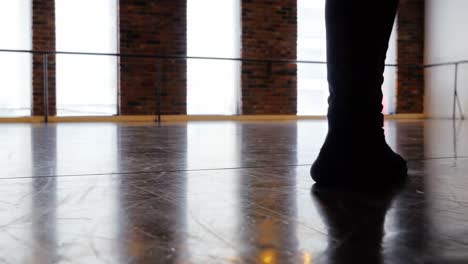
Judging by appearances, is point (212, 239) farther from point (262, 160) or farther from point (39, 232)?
point (262, 160)

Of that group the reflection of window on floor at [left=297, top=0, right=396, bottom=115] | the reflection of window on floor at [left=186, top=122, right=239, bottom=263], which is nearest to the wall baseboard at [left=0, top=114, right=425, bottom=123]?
the reflection of window on floor at [left=297, top=0, right=396, bottom=115]

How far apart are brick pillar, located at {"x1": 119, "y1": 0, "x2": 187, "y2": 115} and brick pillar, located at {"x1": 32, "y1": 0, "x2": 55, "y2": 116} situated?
2.95 ft

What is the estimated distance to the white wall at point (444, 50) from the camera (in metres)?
8.72

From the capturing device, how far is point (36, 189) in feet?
3.55

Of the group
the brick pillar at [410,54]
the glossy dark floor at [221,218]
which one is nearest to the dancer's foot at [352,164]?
the glossy dark floor at [221,218]

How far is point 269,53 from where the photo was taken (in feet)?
27.4

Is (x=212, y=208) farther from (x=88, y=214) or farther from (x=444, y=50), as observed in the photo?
(x=444, y=50)

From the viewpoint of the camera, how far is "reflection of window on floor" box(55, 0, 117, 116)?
7.34m

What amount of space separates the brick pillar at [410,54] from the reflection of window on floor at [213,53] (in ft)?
9.85

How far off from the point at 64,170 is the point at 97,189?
1.35 feet

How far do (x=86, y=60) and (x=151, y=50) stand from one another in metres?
0.90

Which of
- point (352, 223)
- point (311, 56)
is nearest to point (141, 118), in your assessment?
point (311, 56)

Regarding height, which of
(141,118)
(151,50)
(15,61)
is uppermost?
(151,50)

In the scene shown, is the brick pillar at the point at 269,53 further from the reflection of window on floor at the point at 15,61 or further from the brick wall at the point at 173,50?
the reflection of window on floor at the point at 15,61
